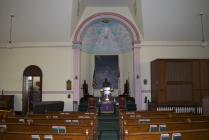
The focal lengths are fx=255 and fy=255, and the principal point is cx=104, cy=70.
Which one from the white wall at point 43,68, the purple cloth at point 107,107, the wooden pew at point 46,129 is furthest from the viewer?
the white wall at point 43,68

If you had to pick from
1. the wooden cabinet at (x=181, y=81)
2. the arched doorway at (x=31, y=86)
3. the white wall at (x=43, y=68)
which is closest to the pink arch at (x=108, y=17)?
the white wall at (x=43, y=68)

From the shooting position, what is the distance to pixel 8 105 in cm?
1353

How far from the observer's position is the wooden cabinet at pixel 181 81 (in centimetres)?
1233

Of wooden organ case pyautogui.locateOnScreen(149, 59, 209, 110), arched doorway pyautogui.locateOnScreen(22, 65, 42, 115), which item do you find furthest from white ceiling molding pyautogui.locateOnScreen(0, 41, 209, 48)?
wooden organ case pyautogui.locateOnScreen(149, 59, 209, 110)

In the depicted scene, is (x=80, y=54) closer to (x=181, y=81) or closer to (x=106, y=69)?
(x=106, y=69)

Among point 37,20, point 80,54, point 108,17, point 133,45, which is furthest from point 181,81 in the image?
point 37,20

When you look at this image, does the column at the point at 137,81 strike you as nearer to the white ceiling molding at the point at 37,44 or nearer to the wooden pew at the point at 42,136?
the white ceiling molding at the point at 37,44

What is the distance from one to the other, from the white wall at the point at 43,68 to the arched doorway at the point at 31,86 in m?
0.21

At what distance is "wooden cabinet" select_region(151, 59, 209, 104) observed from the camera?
12.3 metres

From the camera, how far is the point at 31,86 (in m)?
14.2

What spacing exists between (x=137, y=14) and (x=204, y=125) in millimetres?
9504

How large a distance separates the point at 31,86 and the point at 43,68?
1223mm

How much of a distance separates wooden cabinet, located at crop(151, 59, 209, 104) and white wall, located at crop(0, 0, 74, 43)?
5.22 m

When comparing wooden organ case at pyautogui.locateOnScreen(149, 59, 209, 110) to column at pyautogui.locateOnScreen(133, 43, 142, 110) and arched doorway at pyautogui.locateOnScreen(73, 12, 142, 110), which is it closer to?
column at pyautogui.locateOnScreen(133, 43, 142, 110)
